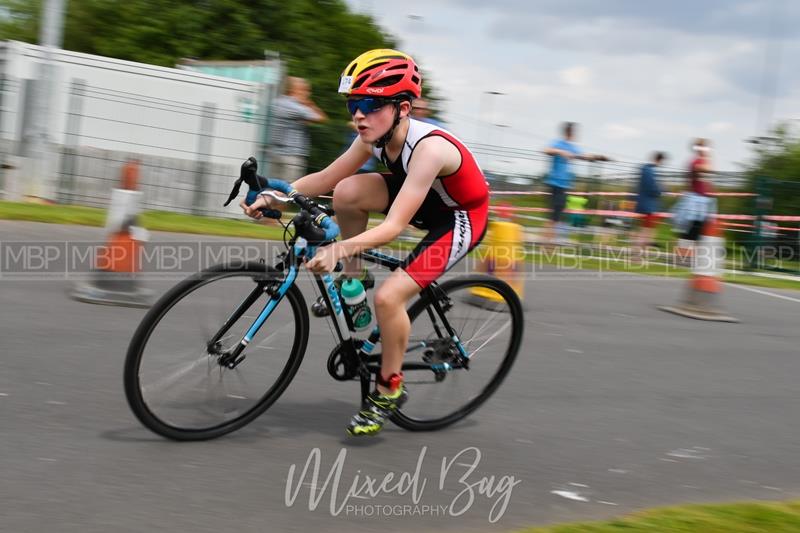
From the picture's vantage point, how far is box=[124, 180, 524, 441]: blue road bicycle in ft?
14.7

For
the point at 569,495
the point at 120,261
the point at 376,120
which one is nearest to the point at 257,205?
the point at 376,120

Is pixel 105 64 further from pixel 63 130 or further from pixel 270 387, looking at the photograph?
pixel 270 387

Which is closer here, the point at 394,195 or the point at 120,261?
the point at 394,195

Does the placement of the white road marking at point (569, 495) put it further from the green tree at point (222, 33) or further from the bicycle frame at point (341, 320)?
the green tree at point (222, 33)

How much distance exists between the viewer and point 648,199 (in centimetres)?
1560

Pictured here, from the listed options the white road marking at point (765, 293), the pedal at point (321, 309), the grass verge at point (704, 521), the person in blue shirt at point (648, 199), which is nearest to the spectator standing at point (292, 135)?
the person in blue shirt at point (648, 199)

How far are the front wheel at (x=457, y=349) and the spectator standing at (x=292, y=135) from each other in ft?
31.3

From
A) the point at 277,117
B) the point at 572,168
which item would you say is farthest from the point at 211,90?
the point at 572,168

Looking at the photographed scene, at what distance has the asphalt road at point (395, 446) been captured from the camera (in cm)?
407

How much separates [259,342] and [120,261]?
3.48 meters

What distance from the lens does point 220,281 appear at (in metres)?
4.52

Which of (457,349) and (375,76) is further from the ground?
(375,76)

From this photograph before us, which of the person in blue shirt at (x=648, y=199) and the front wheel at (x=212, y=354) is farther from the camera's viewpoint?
the person in blue shirt at (x=648, y=199)

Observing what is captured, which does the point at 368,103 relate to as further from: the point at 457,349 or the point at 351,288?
the point at 457,349
